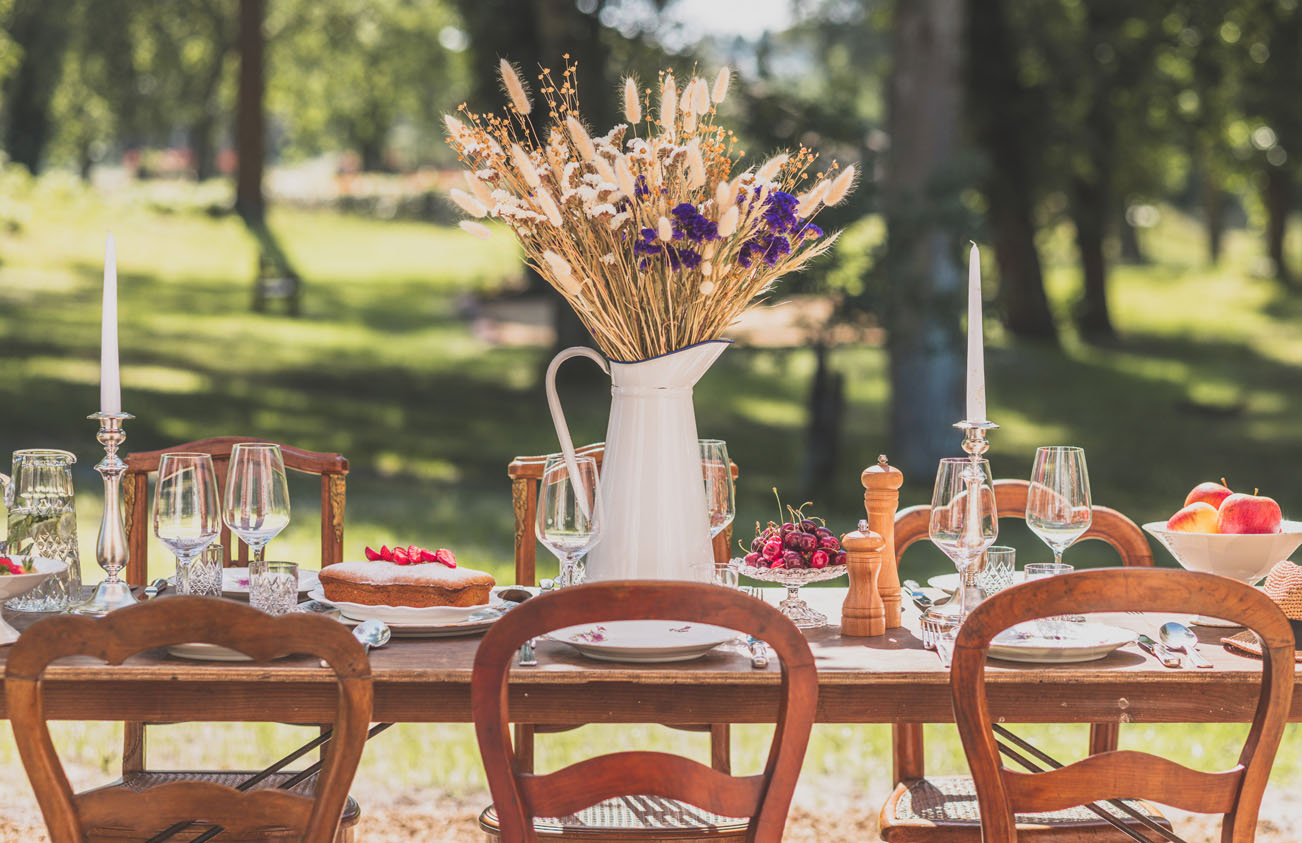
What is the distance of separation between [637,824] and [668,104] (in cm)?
135

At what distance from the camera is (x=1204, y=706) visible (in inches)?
98.6

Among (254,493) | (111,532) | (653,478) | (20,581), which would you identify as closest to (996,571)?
(653,478)

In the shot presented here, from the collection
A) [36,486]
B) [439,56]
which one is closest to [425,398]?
[36,486]

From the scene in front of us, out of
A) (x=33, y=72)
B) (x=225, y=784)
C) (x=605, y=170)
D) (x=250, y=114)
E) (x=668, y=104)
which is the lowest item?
(x=225, y=784)

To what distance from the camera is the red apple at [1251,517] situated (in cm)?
297

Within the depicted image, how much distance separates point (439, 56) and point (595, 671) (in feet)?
96.5

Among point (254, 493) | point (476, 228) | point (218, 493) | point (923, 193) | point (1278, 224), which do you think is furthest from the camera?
point (1278, 224)

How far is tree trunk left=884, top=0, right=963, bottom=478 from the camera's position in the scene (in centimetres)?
1058

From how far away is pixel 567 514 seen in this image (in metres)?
2.78

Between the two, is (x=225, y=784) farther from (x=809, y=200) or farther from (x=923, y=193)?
(x=923, y=193)

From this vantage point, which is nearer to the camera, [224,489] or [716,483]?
[716,483]

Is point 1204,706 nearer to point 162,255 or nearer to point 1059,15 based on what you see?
point 1059,15

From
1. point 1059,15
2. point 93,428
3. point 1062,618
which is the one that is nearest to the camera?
point 1062,618

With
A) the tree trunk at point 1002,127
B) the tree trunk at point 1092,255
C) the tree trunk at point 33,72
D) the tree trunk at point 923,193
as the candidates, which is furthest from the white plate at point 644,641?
the tree trunk at point 33,72
